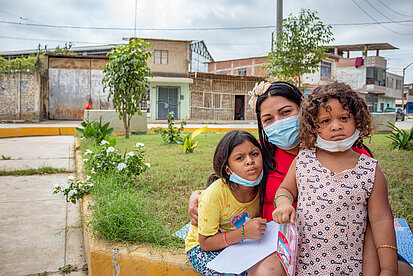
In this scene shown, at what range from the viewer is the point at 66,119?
20453 mm

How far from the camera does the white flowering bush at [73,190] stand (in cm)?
338

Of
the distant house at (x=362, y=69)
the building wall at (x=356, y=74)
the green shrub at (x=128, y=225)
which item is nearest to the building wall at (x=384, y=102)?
the distant house at (x=362, y=69)

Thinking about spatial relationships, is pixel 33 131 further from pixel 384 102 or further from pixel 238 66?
pixel 384 102

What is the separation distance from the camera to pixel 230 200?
1846 millimetres

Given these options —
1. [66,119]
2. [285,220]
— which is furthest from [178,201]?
[66,119]

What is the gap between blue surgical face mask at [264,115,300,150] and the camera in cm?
188

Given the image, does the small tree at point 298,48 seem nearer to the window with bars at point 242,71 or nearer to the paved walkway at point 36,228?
the paved walkway at point 36,228

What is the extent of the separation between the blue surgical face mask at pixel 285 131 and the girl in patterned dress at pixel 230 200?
128 mm

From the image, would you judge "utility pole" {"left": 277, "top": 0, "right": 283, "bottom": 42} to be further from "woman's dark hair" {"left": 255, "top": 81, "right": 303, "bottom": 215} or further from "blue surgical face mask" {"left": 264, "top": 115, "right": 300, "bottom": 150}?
"blue surgical face mask" {"left": 264, "top": 115, "right": 300, "bottom": 150}

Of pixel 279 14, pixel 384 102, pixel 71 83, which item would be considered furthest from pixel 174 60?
pixel 384 102

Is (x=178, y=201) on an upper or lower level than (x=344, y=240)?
lower

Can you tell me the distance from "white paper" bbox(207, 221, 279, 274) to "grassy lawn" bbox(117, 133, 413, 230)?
39.7 inches

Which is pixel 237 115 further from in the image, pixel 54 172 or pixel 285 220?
pixel 285 220

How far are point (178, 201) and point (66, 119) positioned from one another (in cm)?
1899
